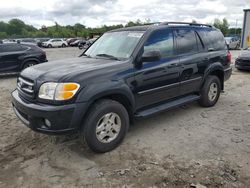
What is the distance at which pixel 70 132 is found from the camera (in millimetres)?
3291

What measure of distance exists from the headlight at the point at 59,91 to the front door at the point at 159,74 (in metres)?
1.10

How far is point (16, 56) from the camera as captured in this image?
1016cm

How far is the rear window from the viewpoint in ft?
17.7

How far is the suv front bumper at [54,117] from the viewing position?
3150 millimetres

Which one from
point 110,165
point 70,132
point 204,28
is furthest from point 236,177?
point 204,28

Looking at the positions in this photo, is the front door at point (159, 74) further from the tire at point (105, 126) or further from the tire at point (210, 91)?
the tire at point (210, 91)

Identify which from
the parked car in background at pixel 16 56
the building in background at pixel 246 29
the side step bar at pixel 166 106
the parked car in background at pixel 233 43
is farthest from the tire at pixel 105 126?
the parked car in background at pixel 233 43

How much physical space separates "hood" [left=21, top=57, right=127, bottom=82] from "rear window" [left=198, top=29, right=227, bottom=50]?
97.3 inches

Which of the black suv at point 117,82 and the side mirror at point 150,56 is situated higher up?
the side mirror at point 150,56

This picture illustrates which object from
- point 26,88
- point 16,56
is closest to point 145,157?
point 26,88

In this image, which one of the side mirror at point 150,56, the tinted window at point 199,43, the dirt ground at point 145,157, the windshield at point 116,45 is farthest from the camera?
the tinted window at point 199,43

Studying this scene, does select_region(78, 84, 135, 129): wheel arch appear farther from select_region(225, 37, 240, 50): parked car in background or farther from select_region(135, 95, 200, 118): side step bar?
select_region(225, 37, 240, 50): parked car in background

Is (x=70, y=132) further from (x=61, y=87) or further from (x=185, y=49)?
(x=185, y=49)

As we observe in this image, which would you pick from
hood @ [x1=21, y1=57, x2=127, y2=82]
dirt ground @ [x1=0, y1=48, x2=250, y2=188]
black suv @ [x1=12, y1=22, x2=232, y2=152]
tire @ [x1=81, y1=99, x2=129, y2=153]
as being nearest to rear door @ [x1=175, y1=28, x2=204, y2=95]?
black suv @ [x1=12, y1=22, x2=232, y2=152]
